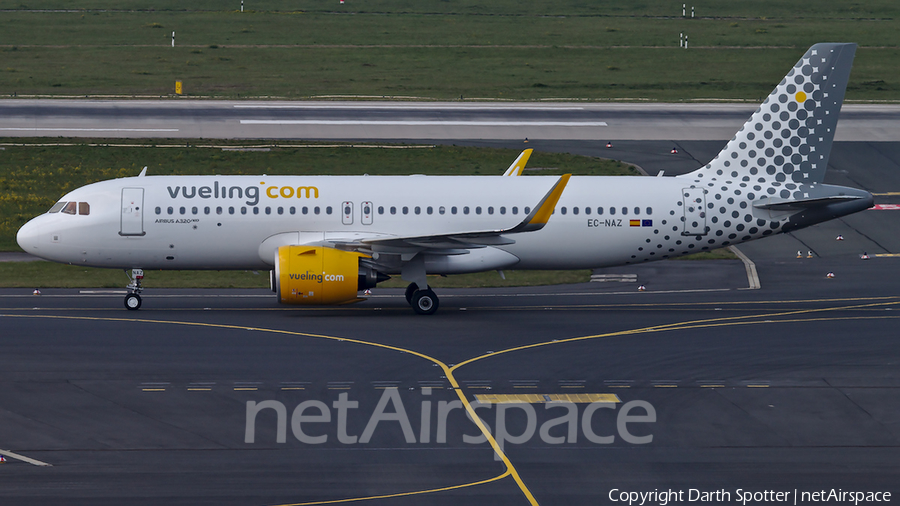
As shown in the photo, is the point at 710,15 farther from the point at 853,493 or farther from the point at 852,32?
the point at 853,493

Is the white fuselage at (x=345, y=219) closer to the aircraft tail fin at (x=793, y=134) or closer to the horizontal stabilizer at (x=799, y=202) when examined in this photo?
the horizontal stabilizer at (x=799, y=202)

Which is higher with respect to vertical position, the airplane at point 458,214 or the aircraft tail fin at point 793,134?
the aircraft tail fin at point 793,134

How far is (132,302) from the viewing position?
117ft

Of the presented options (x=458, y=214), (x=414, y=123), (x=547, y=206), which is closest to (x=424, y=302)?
(x=458, y=214)

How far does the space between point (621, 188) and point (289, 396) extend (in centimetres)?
1506

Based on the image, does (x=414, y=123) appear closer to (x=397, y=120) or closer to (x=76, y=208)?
(x=397, y=120)

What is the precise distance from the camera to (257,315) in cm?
3544

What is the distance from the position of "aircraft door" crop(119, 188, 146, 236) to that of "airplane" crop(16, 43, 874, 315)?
32 millimetres

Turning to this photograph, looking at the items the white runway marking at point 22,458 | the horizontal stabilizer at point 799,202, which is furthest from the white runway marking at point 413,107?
the white runway marking at point 22,458

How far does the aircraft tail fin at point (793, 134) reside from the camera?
37219mm

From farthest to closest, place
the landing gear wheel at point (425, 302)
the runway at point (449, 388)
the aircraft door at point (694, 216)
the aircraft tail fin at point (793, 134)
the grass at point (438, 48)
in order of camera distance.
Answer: the grass at point (438, 48) → the aircraft tail fin at point (793, 134) → the aircraft door at point (694, 216) → the landing gear wheel at point (425, 302) → the runway at point (449, 388)

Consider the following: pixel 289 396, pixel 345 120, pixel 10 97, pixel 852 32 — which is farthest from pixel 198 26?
pixel 289 396

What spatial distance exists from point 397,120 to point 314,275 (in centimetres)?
3621

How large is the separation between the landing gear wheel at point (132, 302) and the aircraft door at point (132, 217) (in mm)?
1958
